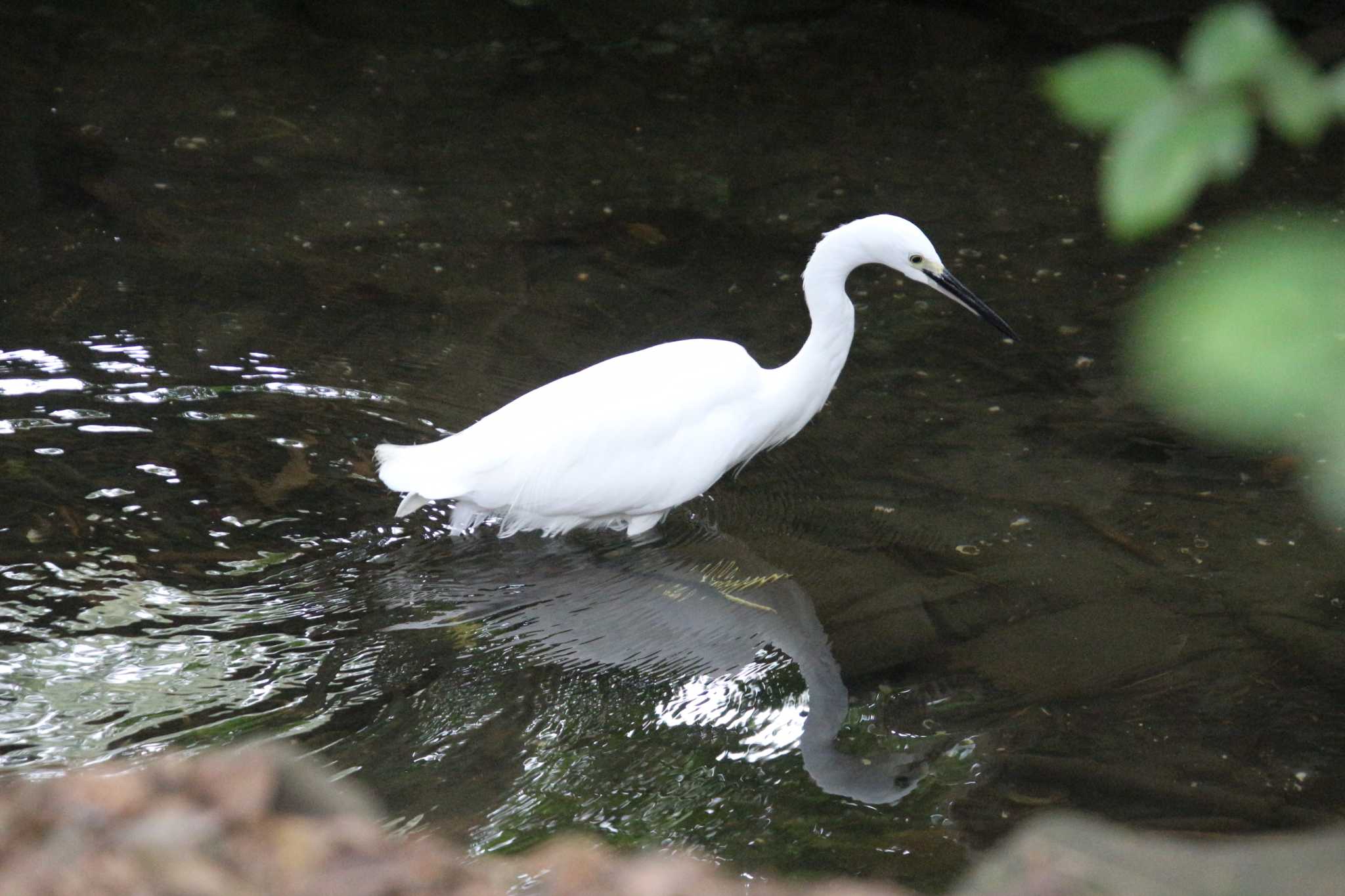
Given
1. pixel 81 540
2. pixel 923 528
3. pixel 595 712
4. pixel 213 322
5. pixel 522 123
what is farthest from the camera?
pixel 522 123

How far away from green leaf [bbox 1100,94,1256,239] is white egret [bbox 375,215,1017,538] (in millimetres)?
3182

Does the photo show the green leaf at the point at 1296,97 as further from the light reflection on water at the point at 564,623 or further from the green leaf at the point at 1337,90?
the light reflection on water at the point at 564,623

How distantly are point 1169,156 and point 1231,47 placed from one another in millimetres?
70

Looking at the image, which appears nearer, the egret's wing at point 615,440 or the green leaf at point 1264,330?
the green leaf at point 1264,330

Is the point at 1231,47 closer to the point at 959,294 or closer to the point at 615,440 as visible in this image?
the point at 615,440

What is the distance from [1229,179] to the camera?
2.08 ft

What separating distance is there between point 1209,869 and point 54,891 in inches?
52.7

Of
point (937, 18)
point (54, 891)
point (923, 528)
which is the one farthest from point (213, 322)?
point (937, 18)

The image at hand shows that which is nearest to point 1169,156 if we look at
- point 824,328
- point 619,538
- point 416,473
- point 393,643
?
point 393,643

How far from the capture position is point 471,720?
124 inches

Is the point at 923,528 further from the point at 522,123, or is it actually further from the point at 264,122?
the point at 264,122

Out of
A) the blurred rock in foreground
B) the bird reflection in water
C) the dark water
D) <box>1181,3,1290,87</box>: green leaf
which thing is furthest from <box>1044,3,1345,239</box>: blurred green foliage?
the bird reflection in water

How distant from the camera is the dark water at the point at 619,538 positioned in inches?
119

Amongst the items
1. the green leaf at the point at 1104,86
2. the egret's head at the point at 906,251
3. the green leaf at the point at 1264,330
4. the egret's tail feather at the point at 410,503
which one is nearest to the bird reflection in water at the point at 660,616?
the egret's tail feather at the point at 410,503
